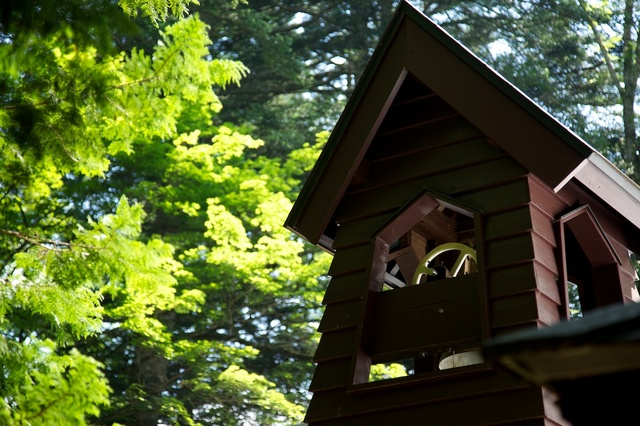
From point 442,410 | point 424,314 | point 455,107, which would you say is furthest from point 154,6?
point 442,410

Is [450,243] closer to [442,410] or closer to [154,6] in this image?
[442,410]

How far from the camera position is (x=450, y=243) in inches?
187

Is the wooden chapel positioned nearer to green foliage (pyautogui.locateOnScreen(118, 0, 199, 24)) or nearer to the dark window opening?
the dark window opening

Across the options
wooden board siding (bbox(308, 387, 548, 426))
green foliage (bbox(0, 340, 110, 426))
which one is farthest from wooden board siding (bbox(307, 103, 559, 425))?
green foliage (bbox(0, 340, 110, 426))

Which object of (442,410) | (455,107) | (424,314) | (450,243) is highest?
(455,107)

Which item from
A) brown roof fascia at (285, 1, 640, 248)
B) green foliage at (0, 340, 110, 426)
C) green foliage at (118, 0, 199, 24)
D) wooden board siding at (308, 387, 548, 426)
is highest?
green foliage at (118, 0, 199, 24)

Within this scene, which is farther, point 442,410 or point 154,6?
point 154,6

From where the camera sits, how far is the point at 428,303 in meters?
4.38

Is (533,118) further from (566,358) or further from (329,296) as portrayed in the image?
(566,358)

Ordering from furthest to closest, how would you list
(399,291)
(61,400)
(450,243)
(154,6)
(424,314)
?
(154,6), (61,400), (450,243), (399,291), (424,314)

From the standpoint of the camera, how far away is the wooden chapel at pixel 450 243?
13.1 feet

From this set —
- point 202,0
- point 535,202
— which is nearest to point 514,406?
point 535,202

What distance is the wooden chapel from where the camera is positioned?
4004 mm

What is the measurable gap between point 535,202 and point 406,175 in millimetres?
814
